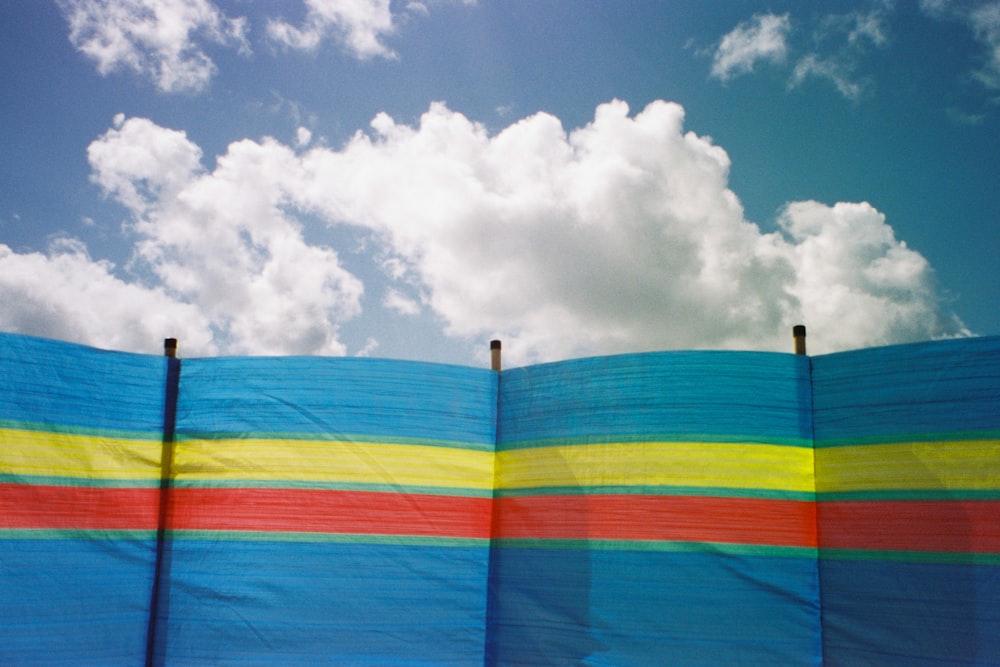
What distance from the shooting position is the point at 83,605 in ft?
14.6

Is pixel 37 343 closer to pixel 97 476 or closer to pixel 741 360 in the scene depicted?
pixel 97 476

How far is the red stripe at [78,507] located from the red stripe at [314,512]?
14cm

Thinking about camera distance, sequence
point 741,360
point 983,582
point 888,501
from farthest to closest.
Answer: point 741,360 → point 888,501 → point 983,582

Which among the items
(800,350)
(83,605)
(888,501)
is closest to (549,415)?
(800,350)

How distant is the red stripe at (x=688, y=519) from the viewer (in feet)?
14.1

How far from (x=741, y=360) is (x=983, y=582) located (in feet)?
4.45

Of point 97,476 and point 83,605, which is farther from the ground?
point 97,476

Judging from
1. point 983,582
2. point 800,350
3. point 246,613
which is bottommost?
point 246,613

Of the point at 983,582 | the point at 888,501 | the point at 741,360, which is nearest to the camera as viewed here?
the point at 983,582

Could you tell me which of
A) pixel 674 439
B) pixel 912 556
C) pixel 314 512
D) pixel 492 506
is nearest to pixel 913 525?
pixel 912 556

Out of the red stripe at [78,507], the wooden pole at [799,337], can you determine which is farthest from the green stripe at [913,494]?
the red stripe at [78,507]

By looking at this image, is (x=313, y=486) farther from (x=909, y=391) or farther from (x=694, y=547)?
(x=909, y=391)

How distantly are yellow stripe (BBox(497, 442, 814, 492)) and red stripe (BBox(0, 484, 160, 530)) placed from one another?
207cm

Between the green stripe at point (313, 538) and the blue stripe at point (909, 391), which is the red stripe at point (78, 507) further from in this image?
the blue stripe at point (909, 391)
